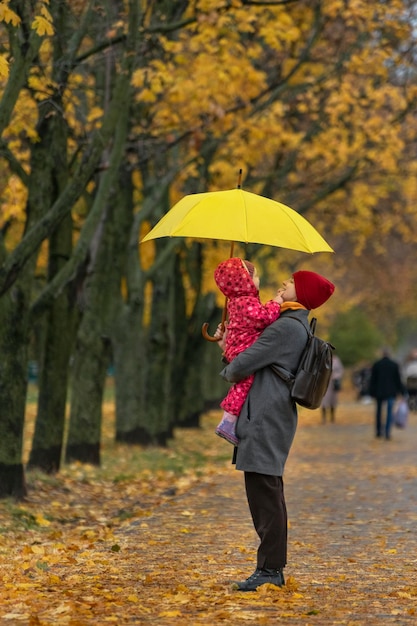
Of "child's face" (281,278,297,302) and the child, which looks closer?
the child

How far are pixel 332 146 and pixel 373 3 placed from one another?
611 centimetres

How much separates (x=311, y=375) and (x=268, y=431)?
1.34ft

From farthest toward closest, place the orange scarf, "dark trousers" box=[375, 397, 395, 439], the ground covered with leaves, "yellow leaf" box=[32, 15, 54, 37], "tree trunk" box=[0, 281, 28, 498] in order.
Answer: "dark trousers" box=[375, 397, 395, 439] < "tree trunk" box=[0, 281, 28, 498] < "yellow leaf" box=[32, 15, 54, 37] < the orange scarf < the ground covered with leaves

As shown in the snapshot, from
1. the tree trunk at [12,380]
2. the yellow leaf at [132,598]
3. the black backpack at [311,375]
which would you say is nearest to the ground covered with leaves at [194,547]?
the yellow leaf at [132,598]

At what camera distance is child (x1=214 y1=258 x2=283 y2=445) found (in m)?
7.46

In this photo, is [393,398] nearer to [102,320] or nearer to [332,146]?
[332,146]

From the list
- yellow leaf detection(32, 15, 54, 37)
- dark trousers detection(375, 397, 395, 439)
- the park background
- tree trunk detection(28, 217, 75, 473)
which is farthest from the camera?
dark trousers detection(375, 397, 395, 439)

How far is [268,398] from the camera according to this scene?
7453 millimetres

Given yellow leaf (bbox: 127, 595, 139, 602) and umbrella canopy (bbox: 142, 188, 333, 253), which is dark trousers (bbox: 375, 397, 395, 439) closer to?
umbrella canopy (bbox: 142, 188, 333, 253)

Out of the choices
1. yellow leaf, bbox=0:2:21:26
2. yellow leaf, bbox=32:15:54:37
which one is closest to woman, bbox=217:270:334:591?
yellow leaf, bbox=0:2:21:26

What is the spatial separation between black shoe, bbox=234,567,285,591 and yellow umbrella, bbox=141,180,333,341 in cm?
141

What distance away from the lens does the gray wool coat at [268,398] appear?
739 centimetres

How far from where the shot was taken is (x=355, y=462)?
19.4 meters

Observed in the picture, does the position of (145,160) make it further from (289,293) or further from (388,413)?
(289,293)
